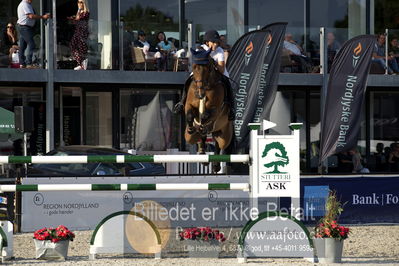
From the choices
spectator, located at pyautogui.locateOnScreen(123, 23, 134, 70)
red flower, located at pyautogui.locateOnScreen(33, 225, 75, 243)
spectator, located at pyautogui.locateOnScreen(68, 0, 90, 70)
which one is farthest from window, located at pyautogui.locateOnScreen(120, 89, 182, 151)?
red flower, located at pyautogui.locateOnScreen(33, 225, 75, 243)

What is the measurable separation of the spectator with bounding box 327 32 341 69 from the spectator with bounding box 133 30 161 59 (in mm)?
4413

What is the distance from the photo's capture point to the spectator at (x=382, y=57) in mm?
22078

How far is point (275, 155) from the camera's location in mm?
10367

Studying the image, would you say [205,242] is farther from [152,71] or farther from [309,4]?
[309,4]

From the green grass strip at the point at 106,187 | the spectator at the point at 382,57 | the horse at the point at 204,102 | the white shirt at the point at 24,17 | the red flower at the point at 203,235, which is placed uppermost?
the white shirt at the point at 24,17

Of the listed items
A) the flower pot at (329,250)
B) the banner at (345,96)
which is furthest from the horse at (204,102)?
the banner at (345,96)

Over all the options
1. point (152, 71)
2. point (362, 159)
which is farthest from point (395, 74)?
point (152, 71)

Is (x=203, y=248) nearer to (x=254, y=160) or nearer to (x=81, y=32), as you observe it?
(x=254, y=160)

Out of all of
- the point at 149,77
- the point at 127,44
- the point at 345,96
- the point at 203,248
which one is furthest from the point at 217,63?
the point at 149,77

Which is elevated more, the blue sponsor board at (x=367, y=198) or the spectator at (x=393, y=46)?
the spectator at (x=393, y=46)

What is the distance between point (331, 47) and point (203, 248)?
12.0m

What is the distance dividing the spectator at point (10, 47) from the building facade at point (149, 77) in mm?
53

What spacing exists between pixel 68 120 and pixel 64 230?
11.2 m

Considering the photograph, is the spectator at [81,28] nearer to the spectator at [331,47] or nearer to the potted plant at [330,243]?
the spectator at [331,47]
